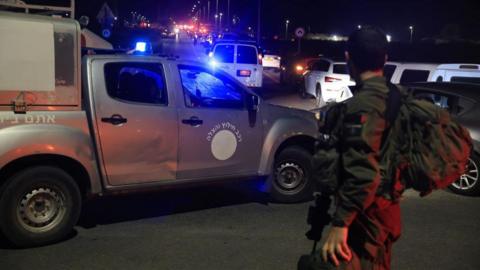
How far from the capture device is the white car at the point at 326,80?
17250 millimetres

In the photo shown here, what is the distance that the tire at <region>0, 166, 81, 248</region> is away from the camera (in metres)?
5.39

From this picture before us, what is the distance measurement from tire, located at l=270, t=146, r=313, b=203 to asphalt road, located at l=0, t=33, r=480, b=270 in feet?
0.52

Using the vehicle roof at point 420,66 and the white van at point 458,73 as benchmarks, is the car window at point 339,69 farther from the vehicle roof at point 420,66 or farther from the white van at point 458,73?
the white van at point 458,73

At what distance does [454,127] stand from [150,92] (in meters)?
3.89

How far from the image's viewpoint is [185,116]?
246 inches

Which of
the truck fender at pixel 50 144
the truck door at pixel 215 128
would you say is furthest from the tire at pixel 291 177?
the truck fender at pixel 50 144

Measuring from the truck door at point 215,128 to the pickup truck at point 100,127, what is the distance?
0.04 ft

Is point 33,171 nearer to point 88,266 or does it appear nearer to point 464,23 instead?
point 88,266

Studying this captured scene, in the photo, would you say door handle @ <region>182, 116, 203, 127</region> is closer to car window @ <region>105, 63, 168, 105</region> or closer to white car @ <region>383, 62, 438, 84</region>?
car window @ <region>105, 63, 168, 105</region>

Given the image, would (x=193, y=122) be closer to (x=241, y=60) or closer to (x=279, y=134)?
(x=279, y=134)

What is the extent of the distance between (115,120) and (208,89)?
4.15 ft

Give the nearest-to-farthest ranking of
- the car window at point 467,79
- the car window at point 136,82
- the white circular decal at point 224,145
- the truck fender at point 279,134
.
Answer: the car window at point 136,82 → the white circular decal at point 224,145 → the truck fender at point 279,134 → the car window at point 467,79

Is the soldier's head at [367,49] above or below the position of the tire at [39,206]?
above

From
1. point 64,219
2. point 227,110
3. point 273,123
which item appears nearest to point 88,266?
point 64,219
